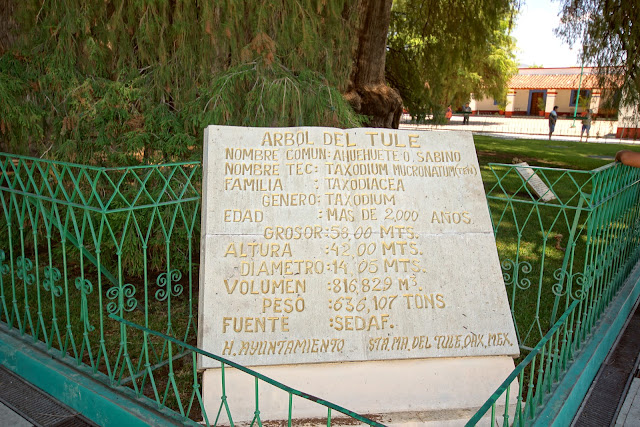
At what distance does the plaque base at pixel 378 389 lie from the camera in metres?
2.64

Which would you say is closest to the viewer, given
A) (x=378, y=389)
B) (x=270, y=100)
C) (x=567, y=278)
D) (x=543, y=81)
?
(x=378, y=389)

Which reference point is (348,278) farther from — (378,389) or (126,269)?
(126,269)

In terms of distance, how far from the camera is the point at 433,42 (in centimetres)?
1058

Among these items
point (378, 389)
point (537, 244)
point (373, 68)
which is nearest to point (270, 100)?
point (378, 389)

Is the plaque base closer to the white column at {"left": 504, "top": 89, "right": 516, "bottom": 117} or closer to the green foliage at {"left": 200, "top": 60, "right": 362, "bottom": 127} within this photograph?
the green foliage at {"left": 200, "top": 60, "right": 362, "bottom": 127}

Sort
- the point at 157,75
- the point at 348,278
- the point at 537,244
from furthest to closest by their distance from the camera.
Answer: the point at 537,244 < the point at 157,75 < the point at 348,278

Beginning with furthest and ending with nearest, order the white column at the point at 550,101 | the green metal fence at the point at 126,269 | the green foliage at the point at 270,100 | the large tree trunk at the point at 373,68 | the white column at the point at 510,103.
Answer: the white column at the point at 510,103
the white column at the point at 550,101
the large tree trunk at the point at 373,68
the green foliage at the point at 270,100
the green metal fence at the point at 126,269

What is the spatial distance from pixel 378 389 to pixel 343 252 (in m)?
0.71

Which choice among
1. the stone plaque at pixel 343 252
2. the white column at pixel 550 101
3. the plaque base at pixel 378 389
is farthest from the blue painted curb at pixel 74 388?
the white column at pixel 550 101

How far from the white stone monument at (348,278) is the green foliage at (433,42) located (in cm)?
667

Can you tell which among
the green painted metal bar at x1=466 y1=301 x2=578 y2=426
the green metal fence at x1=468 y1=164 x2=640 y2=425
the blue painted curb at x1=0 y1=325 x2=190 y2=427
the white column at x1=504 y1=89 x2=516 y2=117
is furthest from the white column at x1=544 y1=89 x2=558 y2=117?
the blue painted curb at x1=0 y1=325 x2=190 y2=427

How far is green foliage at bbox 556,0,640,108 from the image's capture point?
28.4ft

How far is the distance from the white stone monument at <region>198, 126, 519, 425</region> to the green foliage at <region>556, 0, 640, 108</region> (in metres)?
7.18

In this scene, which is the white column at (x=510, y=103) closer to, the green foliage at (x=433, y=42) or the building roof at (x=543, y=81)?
the building roof at (x=543, y=81)
